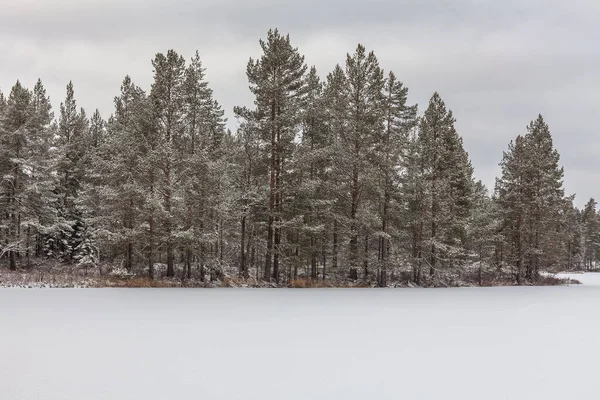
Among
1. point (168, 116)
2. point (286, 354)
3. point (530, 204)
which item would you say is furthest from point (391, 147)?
point (286, 354)

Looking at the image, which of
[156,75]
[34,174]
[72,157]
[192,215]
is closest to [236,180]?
[192,215]

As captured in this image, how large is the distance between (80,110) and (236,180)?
78.7 ft

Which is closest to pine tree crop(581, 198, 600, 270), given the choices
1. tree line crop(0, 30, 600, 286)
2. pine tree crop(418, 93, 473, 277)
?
tree line crop(0, 30, 600, 286)

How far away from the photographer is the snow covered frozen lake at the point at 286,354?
559cm

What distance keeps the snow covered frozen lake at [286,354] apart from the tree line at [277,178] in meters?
12.0

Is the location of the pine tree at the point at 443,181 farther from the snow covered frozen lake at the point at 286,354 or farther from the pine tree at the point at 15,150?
the pine tree at the point at 15,150

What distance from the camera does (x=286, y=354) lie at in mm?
7598

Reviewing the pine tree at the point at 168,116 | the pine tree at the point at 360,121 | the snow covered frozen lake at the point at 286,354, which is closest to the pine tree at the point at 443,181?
the pine tree at the point at 360,121

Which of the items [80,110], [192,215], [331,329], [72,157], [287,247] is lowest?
[331,329]

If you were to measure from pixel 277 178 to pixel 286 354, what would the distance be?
61.7 feet

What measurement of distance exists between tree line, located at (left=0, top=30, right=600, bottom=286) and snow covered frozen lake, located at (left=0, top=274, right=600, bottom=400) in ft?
39.3

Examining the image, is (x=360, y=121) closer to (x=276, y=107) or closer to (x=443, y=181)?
(x=276, y=107)

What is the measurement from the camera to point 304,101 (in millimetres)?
27328

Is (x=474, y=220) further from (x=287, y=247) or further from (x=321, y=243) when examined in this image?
(x=287, y=247)
